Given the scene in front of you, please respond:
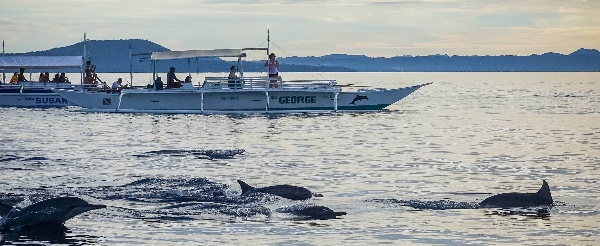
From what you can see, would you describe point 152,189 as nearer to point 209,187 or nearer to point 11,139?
point 209,187

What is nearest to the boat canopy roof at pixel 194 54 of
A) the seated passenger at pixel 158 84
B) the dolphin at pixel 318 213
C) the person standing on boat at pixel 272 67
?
the seated passenger at pixel 158 84

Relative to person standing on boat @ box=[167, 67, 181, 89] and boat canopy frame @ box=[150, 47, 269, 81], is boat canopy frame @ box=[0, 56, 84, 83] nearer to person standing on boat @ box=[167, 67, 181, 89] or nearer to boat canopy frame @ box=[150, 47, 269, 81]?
boat canopy frame @ box=[150, 47, 269, 81]

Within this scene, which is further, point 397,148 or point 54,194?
point 397,148

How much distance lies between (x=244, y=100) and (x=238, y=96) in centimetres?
42

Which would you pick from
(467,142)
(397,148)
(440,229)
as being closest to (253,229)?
(440,229)

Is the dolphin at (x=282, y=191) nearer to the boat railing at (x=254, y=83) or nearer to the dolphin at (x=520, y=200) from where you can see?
the dolphin at (x=520, y=200)

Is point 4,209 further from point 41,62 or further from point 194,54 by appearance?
point 41,62

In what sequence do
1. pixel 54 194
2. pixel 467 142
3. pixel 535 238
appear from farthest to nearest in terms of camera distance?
1. pixel 467 142
2. pixel 54 194
3. pixel 535 238

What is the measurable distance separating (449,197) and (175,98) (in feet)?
127

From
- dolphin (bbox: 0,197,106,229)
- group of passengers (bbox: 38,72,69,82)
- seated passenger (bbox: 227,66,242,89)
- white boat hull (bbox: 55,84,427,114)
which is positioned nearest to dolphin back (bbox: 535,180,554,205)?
dolphin (bbox: 0,197,106,229)

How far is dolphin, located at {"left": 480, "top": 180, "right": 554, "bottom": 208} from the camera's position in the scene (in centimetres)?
2125

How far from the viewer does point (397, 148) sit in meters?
40.1

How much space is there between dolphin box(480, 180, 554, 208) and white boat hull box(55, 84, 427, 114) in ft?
124

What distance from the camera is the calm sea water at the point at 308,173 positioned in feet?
60.3
